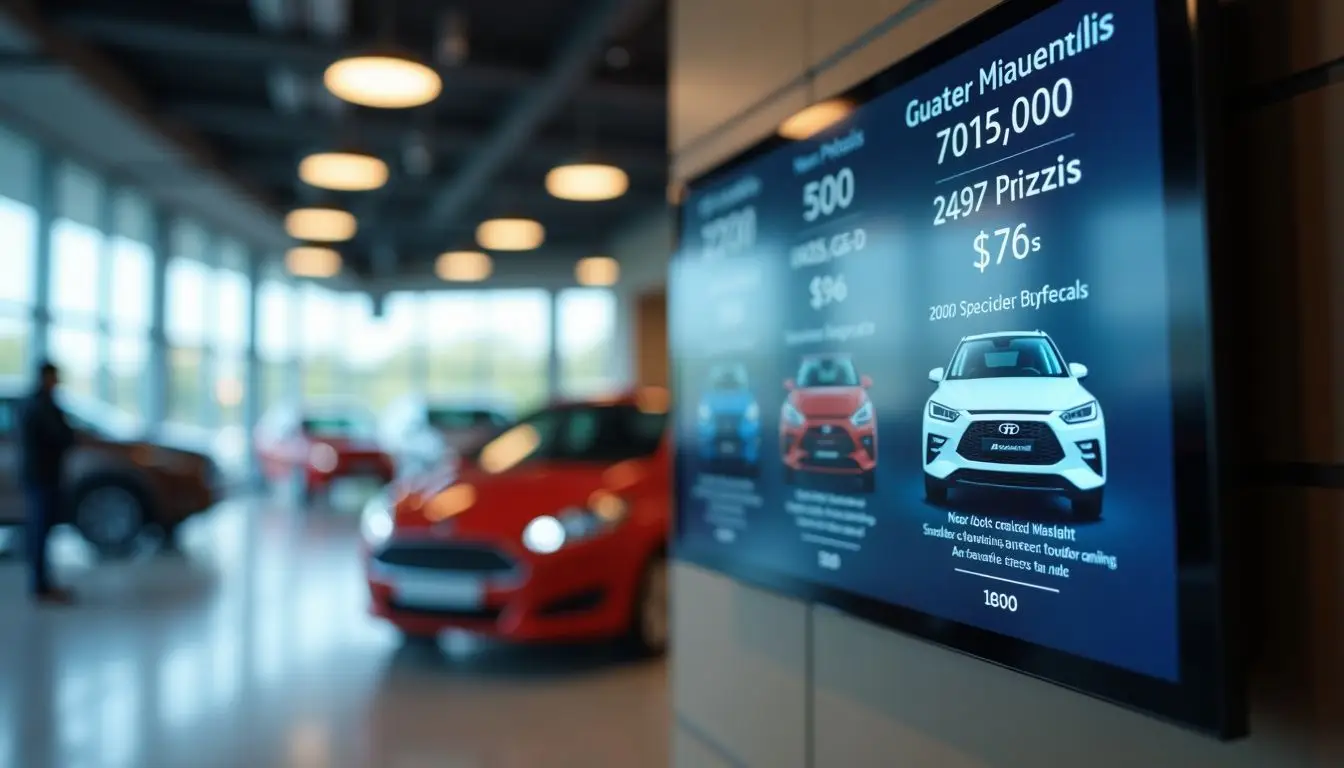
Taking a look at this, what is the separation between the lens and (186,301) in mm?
15086

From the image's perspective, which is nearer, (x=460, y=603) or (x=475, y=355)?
(x=460, y=603)

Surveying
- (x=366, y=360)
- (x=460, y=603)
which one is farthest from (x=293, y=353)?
(x=460, y=603)

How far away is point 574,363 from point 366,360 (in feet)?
14.8

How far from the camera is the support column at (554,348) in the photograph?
21.6 metres

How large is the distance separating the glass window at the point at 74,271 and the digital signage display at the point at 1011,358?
1105 centimetres

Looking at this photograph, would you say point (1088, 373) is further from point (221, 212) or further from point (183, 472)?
point (221, 212)

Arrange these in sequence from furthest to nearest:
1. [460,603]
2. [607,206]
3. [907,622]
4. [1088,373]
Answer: [607,206] < [460,603] < [907,622] < [1088,373]

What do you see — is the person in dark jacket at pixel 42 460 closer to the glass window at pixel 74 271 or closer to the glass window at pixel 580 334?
the glass window at pixel 74 271

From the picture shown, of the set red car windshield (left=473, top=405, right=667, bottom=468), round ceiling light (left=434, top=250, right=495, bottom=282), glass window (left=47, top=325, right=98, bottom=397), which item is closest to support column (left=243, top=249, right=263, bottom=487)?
round ceiling light (left=434, top=250, right=495, bottom=282)

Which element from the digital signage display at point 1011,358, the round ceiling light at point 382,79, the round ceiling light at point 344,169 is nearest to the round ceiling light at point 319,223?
the round ceiling light at point 344,169

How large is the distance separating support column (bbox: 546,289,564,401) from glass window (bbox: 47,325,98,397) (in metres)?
10.4

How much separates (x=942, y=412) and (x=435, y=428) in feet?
44.1

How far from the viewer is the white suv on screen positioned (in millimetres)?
1471

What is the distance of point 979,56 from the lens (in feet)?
5.64
